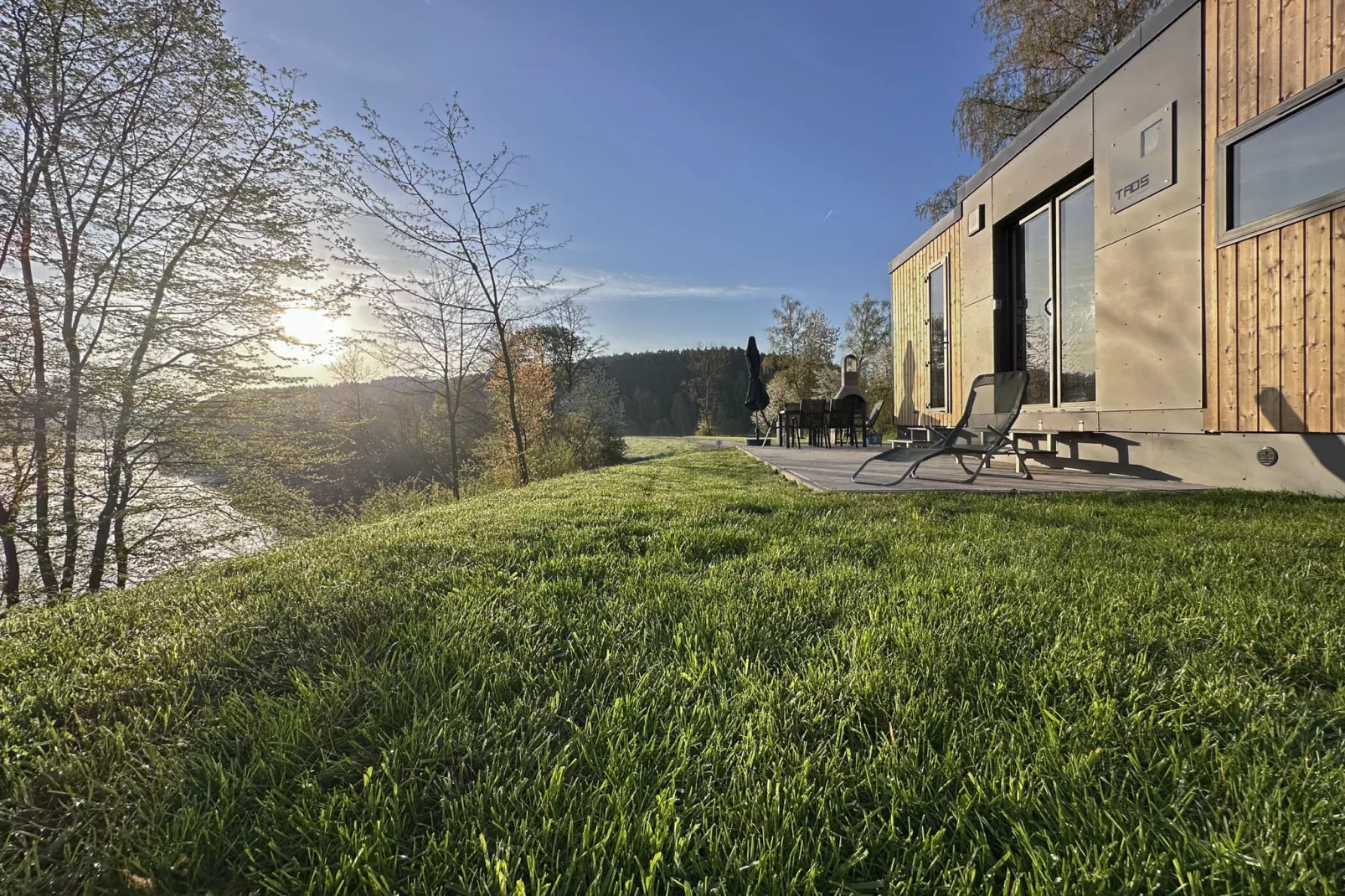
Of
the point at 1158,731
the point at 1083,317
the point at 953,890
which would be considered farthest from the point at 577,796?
the point at 1083,317

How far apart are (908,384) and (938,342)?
108 centimetres

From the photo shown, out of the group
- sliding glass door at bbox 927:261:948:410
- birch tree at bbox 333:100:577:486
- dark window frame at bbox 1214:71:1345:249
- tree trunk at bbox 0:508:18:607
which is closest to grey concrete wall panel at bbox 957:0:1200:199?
dark window frame at bbox 1214:71:1345:249

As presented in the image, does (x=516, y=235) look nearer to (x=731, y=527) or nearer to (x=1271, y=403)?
(x=731, y=527)

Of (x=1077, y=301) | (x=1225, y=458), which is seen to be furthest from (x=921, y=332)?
(x=1225, y=458)

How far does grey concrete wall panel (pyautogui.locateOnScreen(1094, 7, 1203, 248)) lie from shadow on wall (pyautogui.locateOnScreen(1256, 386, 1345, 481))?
1.56 m

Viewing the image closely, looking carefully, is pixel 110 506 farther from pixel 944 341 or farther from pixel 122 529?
pixel 944 341

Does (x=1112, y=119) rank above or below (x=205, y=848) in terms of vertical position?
above

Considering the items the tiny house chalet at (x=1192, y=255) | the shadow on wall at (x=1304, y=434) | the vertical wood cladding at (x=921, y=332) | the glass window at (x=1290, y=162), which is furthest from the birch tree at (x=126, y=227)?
the shadow on wall at (x=1304, y=434)

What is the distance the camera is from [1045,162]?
205 inches

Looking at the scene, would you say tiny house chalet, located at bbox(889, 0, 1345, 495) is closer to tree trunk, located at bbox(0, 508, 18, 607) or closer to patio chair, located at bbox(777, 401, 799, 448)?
patio chair, located at bbox(777, 401, 799, 448)

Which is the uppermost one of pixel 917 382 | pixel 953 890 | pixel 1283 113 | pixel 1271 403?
pixel 1283 113

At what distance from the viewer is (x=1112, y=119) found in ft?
14.5

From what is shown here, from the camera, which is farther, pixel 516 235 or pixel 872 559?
pixel 516 235

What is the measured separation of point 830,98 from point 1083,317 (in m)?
9.24
